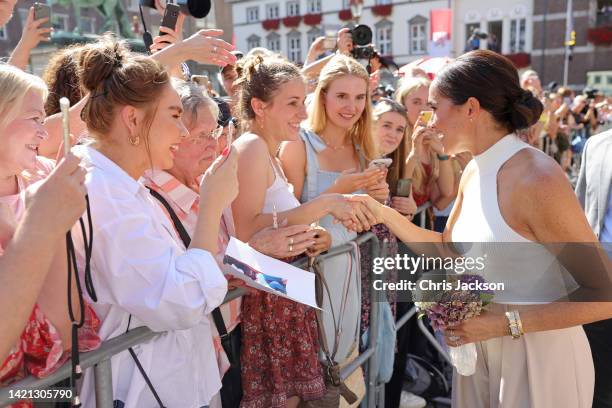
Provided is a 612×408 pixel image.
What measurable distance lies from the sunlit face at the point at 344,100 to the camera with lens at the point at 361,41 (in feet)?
5.53

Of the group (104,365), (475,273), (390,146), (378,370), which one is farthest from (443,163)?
(104,365)

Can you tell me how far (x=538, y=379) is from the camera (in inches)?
75.4

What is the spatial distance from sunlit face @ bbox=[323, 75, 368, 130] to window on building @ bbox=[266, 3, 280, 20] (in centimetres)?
4175

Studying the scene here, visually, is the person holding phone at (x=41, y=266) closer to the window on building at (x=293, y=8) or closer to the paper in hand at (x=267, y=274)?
the paper in hand at (x=267, y=274)

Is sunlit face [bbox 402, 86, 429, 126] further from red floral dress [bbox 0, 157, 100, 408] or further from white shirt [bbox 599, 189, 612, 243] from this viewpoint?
red floral dress [bbox 0, 157, 100, 408]

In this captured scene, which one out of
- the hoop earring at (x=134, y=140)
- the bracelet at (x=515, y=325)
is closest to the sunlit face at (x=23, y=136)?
the hoop earring at (x=134, y=140)

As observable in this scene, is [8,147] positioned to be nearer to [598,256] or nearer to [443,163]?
[598,256]

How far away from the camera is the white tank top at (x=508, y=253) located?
1.91 m

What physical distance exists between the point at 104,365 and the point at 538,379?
Result: 1.54 metres

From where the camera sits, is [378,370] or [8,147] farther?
[378,370]

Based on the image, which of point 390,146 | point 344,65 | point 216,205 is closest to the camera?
point 216,205

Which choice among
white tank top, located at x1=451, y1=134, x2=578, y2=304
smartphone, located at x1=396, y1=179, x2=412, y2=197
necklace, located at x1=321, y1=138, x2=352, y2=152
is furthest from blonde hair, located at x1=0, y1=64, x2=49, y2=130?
smartphone, located at x1=396, y1=179, x2=412, y2=197

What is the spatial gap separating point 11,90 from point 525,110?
1.77m

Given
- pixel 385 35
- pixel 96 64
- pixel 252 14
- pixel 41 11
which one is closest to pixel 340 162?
pixel 96 64
